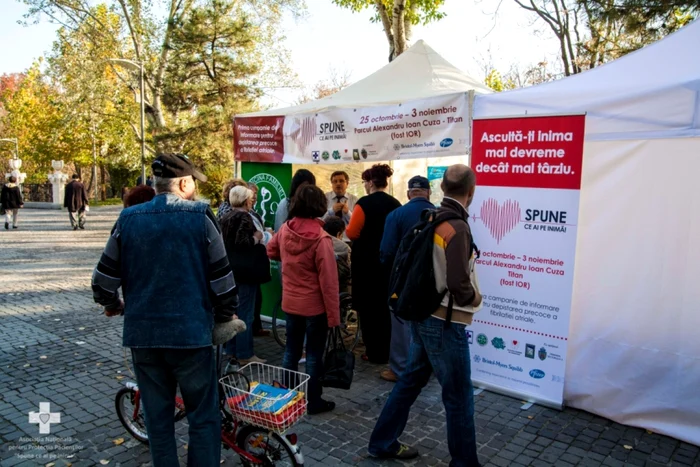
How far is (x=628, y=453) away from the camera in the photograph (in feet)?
12.3

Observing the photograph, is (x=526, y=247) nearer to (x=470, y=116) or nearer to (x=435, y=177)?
(x=470, y=116)

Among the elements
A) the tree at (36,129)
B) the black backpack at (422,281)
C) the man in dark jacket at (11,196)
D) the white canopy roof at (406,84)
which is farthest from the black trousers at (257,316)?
the tree at (36,129)

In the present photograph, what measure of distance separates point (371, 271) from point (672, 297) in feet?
8.19

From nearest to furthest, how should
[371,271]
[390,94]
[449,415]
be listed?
[449,415] → [371,271] → [390,94]

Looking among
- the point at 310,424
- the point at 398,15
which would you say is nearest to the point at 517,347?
the point at 310,424

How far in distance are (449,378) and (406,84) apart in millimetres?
A: 4104

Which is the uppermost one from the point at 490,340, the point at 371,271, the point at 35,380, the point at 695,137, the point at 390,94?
the point at 390,94

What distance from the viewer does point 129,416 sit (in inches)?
153

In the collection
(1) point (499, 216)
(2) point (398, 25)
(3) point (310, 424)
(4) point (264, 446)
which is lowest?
(3) point (310, 424)

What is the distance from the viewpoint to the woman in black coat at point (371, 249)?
5129 millimetres

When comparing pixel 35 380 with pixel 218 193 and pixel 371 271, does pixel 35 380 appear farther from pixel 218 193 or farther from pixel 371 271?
pixel 218 193

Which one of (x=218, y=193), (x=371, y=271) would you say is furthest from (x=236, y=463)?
(x=218, y=193)

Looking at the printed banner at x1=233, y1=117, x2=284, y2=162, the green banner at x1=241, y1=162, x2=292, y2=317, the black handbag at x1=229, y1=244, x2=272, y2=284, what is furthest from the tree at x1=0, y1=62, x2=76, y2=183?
the black handbag at x1=229, y1=244, x2=272, y2=284

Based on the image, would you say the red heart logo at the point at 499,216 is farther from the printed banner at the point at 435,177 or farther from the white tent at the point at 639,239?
the printed banner at the point at 435,177
